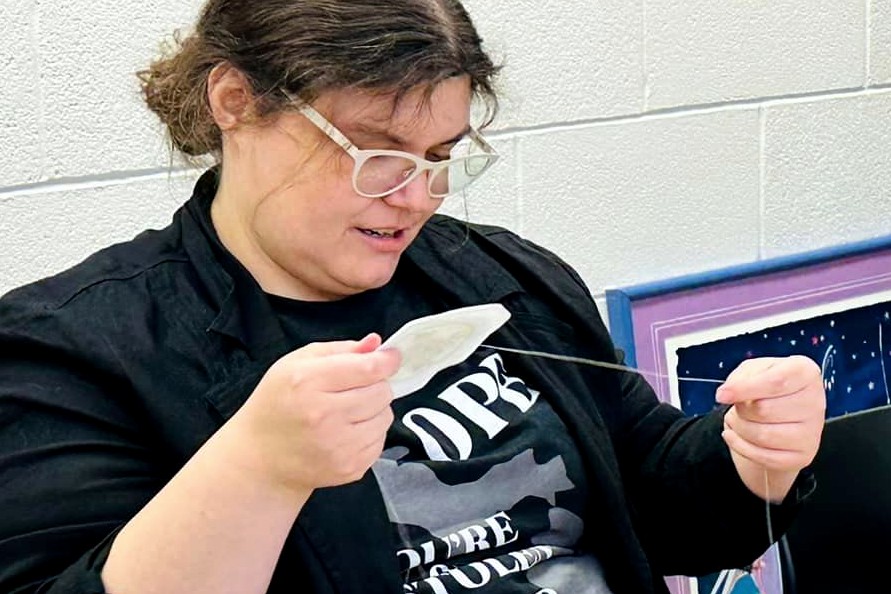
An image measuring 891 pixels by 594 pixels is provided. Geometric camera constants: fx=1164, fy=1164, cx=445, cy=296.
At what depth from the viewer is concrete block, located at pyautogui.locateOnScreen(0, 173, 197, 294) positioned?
138 cm

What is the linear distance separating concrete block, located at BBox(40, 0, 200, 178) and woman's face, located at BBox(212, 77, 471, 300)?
1.43 ft

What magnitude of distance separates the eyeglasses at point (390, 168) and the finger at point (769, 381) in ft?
0.98

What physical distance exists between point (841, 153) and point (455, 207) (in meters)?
0.89

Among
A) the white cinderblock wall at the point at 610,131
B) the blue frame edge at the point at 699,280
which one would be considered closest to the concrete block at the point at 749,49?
the white cinderblock wall at the point at 610,131

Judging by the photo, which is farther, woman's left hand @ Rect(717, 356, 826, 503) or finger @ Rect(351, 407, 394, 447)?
woman's left hand @ Rect(717, 356, 826, 503)

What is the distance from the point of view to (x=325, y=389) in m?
0.74

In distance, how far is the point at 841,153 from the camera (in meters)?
2.20

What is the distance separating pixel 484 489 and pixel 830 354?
1.27 m

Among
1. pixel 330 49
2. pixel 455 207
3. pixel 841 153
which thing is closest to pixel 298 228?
pixel 330 49

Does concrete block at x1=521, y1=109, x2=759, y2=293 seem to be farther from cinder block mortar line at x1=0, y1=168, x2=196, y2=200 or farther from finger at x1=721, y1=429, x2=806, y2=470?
finger at x1=721, y1=429, x2=806, y2=470

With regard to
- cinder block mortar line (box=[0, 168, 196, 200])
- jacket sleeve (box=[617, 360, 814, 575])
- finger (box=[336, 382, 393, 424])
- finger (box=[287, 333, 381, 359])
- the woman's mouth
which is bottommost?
jacket sleeve (box=[617, 360, 814, 575])

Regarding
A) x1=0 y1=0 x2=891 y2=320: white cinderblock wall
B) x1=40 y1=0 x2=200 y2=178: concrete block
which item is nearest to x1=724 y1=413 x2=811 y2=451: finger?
x1=0 y1=0 x2=891 y2=320: white cinderblock wall

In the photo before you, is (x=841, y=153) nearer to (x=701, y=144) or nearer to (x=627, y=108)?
(x=701, y=144)

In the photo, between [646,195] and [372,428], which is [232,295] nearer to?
[372,428]
